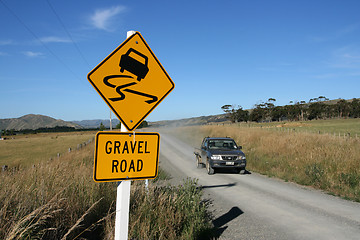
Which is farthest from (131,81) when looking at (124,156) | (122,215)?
(122,215)

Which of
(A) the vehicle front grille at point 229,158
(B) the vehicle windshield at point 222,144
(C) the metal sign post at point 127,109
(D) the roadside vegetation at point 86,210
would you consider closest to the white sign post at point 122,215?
(C) the metal sign post at point 127,109

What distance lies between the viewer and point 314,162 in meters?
12.6

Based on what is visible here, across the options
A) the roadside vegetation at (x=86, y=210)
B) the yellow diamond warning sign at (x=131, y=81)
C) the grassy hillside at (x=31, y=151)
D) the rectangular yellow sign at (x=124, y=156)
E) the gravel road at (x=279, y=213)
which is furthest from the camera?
the grassy hillside at (x=31, y=151)

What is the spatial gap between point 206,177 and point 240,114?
11246cm

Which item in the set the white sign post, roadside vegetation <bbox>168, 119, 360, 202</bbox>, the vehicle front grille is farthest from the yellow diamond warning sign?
the vehicle front grille

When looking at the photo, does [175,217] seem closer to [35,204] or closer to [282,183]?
[35,204]

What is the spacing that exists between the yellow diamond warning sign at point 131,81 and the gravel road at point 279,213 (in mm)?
3362

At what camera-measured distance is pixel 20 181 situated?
4.71 m

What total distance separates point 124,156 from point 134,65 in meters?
1.03

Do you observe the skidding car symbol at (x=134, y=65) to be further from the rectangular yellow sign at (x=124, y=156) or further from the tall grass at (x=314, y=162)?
the tall grass at (x=314, y=162)

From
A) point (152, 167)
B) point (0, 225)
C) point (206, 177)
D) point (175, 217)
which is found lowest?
point (206, 177)

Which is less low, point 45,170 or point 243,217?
point 45,170

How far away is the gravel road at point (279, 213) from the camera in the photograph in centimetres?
528

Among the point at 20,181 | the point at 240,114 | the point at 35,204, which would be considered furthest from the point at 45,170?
the point at 240,114
